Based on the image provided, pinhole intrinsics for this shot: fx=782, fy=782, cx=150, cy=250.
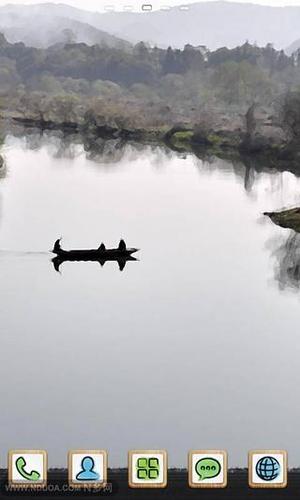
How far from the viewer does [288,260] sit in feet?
20.0

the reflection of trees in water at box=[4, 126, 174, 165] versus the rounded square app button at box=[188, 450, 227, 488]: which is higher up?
the reflection of trees in water at box=[4, 126, 174, 165]

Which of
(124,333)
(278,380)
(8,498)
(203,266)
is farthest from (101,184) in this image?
(8,498)

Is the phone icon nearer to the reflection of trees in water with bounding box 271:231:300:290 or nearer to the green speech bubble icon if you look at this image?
the green speech bubble icon

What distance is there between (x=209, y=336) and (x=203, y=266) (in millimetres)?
1038

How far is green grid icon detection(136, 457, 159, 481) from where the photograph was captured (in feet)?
6.41

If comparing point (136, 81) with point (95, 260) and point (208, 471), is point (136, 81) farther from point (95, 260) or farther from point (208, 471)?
point (208, 471)

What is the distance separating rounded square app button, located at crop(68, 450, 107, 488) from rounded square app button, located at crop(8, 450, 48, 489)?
71 millimetres

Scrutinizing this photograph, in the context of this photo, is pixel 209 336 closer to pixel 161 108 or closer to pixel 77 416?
pixel 77 416

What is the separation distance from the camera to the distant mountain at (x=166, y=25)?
14.1ft

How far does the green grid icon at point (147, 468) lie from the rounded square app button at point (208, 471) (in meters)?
0.09

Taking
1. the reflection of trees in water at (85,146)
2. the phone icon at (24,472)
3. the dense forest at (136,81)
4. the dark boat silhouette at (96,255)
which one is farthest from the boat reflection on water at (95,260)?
the phone icon at (24,472)

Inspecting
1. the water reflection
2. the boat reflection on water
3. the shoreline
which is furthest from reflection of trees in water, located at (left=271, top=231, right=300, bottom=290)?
the shoreline

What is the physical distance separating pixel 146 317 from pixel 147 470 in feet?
8.98

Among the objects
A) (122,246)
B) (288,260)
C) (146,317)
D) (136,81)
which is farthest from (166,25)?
(288,260)
